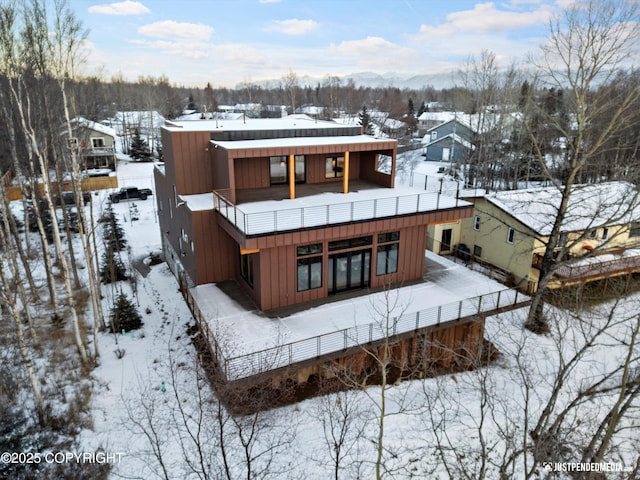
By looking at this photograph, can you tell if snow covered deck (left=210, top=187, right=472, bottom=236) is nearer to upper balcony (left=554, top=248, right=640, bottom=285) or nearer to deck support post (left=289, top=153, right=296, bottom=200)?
deck support post (left=289, top=153, right=296, bottom=200)

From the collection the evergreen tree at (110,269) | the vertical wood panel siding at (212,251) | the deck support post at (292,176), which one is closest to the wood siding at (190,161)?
the vertical wood panel siding at (212,251)

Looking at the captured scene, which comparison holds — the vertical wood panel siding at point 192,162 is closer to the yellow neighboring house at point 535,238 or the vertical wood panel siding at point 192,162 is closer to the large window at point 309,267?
the large window at point 309,267

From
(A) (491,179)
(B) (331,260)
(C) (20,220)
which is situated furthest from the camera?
(A) (491,179)

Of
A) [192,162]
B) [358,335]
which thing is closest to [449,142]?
[192,162]

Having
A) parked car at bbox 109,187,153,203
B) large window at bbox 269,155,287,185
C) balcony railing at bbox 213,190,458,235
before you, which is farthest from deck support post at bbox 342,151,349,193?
parked car at bbox 109,187,153,203

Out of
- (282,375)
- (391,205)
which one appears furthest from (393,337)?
(391,205)

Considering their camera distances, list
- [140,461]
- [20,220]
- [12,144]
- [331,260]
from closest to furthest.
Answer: [140,461] → [331,260] → [12,144] → [20,220]

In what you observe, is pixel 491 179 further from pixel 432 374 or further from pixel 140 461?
pixel 140 461
